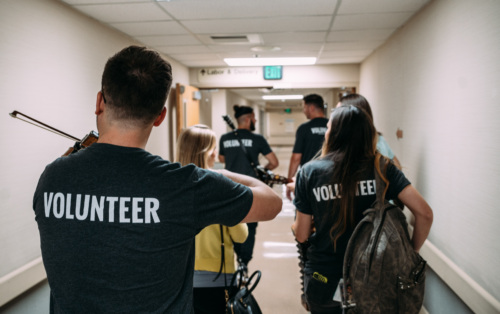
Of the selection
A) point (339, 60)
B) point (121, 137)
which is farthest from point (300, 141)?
point (121, 137)

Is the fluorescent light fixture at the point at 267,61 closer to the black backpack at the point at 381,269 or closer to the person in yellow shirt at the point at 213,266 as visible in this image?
the person in yellow shirt at the point at 213,266

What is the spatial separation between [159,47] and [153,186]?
3.44 meters

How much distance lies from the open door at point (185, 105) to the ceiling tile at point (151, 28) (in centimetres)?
136

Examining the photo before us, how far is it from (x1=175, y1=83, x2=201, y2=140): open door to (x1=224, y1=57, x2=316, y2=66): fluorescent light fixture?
67 cm

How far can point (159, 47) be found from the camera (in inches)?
152

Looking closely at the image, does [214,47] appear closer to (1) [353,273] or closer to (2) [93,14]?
(2) [93,14]

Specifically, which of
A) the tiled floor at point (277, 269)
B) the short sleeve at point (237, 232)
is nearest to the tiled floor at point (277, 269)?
the tiled floor at point (277, 269)

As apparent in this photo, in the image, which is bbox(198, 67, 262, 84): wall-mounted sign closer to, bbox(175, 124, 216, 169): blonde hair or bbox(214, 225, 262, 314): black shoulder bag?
bbox(175, 124, 216, 169): blonde hair

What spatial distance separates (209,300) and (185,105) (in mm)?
3624

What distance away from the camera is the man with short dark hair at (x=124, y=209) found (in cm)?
73

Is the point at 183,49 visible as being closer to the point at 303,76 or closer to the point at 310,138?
the point at 310,138

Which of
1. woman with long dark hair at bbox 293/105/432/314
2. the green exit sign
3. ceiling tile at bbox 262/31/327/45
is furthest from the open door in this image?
woman with long dark hair at bbox 293/105/432/314

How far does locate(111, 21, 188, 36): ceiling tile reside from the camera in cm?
292

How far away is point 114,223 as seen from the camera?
0.73m
